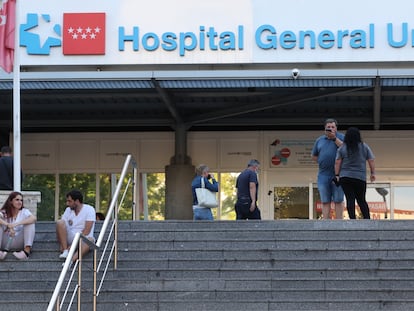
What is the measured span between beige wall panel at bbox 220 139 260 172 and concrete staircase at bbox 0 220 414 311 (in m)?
9.47

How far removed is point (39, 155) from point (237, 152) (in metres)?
5.05

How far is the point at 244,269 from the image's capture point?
8.38 m

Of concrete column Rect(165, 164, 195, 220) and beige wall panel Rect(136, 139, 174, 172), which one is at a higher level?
beige wall panel Rect(136, 139, 174, 172)

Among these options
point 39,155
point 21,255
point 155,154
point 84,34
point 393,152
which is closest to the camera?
point 21,255

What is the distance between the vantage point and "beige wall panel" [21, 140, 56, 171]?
19672 mm

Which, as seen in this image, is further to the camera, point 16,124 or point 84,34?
point 84,34

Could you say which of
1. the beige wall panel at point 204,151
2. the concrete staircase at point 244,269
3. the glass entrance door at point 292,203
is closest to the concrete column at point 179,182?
the beige wall panel at point 204,151

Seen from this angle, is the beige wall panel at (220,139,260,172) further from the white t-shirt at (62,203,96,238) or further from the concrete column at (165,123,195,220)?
the white t-shirt at (62,203,96,238)

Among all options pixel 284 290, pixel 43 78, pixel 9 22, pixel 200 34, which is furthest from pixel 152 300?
pixel 200 34

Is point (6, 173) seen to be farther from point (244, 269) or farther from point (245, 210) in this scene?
point (244, 269)

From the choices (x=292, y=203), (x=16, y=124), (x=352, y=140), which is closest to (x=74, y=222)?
(x=16, y=124)

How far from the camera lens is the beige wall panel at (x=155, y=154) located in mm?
19453

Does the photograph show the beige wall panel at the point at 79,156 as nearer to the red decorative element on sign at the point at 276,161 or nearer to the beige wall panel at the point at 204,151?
the beige wall panel at the point at 204,151

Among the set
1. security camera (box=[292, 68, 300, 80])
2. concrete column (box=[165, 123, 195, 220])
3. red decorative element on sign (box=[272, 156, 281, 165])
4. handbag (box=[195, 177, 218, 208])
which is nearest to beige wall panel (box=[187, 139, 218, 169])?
concrete column (box=[165, 123, 195, 220])
